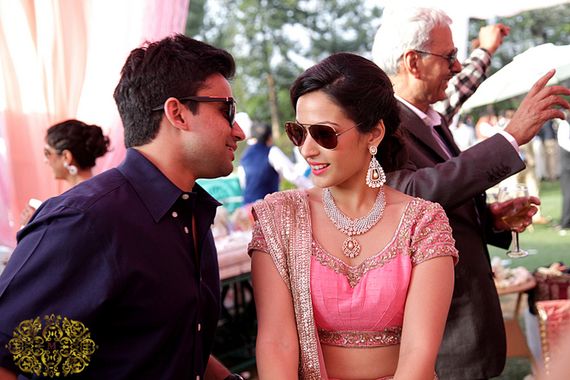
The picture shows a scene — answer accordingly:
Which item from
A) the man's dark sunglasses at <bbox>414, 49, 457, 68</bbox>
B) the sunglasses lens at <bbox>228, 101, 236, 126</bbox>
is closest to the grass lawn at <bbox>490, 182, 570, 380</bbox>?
the man's dark sunglasses at <bbox>414, 49, 457, 68</bbox>

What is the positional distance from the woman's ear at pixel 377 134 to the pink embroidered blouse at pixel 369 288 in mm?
303

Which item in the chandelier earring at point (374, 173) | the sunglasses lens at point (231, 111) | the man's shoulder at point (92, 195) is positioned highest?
the sunglasses lens at point (231, 111)

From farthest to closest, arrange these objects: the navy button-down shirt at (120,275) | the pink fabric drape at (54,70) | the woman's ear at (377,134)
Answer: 1. the pink fabric drape at (54,70)
2. the woman's ear at (377,134)
3. the navy button-down shirt at (120,275)

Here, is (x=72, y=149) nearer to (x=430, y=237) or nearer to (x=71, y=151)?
(x=71, y=151)

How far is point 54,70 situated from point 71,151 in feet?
2.26

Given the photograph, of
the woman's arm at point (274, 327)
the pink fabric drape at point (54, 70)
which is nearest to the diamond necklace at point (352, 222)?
the woman's arm at point (274, 327)

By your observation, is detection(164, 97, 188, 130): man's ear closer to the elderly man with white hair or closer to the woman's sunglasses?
the woman's sunglasses

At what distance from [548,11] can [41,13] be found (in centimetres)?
2074

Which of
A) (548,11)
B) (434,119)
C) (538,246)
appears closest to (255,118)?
(548,11)

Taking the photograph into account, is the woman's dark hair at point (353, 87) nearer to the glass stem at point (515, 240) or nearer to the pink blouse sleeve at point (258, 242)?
the pink blouse sleeve at point (258, 242)

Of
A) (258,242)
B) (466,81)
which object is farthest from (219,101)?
(466,81)

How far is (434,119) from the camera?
292 centimetres

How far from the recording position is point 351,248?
6.77ft

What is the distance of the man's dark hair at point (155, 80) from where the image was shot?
1.98 m
